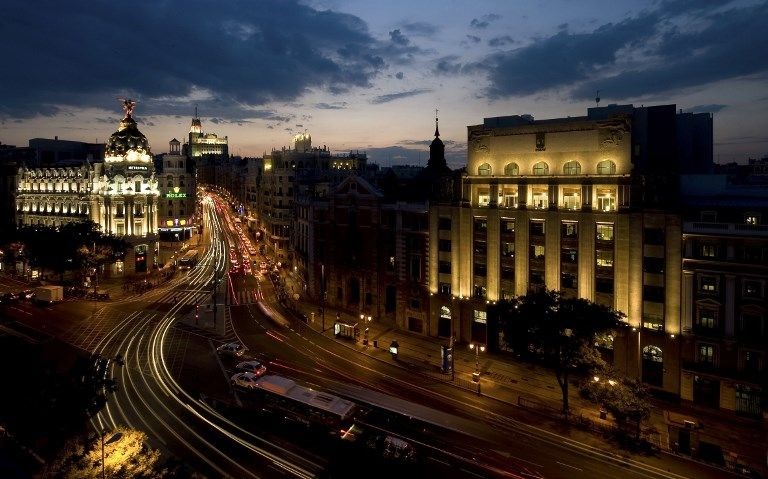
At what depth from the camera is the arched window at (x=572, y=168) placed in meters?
57.2

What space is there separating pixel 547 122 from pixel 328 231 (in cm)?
3954

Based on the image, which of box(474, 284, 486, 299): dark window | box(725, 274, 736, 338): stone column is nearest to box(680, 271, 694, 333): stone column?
box(725, 274, 736, 338): stone column

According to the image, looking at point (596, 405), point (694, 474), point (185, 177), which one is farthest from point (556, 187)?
point (185, 177)

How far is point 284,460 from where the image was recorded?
37.2 meters

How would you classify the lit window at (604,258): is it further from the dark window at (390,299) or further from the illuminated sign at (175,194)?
the illuminated sign at (175,194)

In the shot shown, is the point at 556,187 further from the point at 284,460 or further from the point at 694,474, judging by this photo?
the point at 284,460

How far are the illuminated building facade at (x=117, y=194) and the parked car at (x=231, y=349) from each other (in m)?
64.0

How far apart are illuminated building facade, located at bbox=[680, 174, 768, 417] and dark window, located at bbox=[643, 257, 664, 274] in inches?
85.7

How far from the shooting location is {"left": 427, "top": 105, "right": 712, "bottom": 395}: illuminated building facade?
51.3m

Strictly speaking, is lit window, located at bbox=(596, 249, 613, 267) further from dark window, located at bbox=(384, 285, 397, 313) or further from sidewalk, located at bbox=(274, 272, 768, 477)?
dark window, located at bbox=(384, 285, 397, 313)

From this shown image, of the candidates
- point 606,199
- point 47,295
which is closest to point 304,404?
point 606,199

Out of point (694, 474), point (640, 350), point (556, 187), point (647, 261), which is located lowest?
point (694, 474)

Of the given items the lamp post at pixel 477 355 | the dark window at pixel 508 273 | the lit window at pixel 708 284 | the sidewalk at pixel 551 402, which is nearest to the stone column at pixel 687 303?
the lit window at pixel 708 284

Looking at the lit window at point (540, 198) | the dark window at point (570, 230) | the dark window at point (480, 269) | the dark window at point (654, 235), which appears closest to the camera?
the dark window at point (654, 235)
